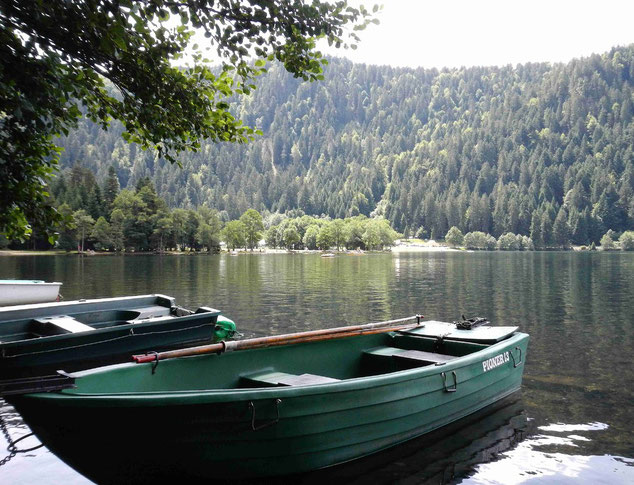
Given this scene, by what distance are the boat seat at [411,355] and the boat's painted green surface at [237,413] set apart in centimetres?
29

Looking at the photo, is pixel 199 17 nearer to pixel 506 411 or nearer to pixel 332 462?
pixel 332 462

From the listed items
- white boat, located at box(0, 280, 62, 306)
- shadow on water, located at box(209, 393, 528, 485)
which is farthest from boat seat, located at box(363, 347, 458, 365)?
white boat, located at box(0, 280, 62, 306)

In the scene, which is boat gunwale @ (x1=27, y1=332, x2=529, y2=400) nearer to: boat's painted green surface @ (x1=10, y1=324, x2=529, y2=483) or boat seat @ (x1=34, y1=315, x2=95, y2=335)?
boat's painted green surface @ (x1=10, y1=324, x2=529, y2=483)

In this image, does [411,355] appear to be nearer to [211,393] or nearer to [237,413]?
[237,413]

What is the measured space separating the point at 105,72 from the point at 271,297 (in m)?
32.9

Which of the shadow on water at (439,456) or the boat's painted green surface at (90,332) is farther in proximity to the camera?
the boat's painted green surface at (90,332)

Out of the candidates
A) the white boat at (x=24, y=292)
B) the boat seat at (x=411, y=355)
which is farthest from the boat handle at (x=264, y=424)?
the white boat at (x=24, y=292)

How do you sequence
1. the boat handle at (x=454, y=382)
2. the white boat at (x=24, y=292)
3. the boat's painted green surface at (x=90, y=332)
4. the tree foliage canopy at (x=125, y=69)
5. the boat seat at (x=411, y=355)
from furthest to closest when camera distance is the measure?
the white boat at (x=24, y=292), the boat's painted green surface at (x=90, y=332), the boat seat at (x=411, y=355), the boat handle at (x=454, y=382), the tree foliage canopy at (x=125, y=69)

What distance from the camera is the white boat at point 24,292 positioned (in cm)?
2436

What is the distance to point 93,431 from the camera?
708 centimetres

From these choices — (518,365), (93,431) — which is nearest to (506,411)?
(518,365)

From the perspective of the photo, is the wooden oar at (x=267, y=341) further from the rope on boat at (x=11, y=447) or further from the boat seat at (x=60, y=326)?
the boat seat at (x=60, y=326)

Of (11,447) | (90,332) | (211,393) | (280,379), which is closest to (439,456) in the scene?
(280,379)

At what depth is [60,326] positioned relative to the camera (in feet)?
55.7
